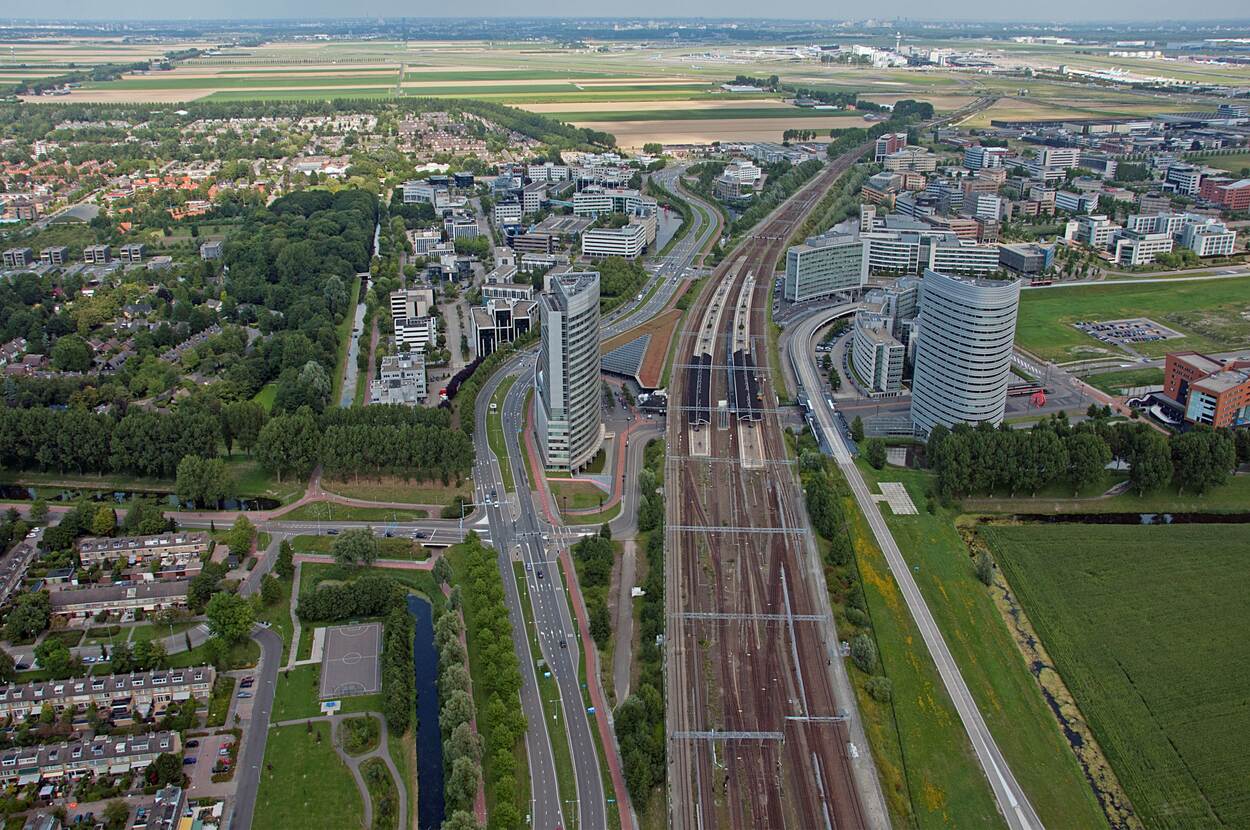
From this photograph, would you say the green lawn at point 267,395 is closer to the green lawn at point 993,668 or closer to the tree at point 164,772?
the tree at point 164,772

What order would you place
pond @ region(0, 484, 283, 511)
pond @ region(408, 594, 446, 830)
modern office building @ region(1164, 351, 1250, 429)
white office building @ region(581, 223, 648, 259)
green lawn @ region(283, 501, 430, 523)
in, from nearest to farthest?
pond @ region(408, 594, 446, 830) → green lawn @ region(283, 501, 430, 523) → pond @ region(0, 484, 283, 511) → modern office building @ region(1164, 351, 1250, 429) → white office building @ region(581, 223, 648, 259)

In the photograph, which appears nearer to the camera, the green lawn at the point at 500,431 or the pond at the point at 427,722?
the pond at the point at 427,722

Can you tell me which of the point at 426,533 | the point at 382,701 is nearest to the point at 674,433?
the point at 426,533

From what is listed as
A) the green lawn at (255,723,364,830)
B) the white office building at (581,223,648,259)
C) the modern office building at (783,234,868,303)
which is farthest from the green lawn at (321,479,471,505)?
the white office building at (581,223,648,259)

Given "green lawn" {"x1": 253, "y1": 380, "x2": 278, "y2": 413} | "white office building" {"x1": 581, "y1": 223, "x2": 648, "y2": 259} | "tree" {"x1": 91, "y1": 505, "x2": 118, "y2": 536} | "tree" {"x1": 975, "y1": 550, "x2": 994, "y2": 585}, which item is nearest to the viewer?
"tree" {"x1": 975, "y1": 550, "x2": 994, "y2": 585}

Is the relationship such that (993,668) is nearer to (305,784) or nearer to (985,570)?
(985,570)

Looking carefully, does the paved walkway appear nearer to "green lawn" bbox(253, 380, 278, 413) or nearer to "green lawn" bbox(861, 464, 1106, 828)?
"green lawn" bbox(861, 464, 1106, 828)

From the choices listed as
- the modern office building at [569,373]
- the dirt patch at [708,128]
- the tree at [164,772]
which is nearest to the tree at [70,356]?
the modern office building at [569,373]
